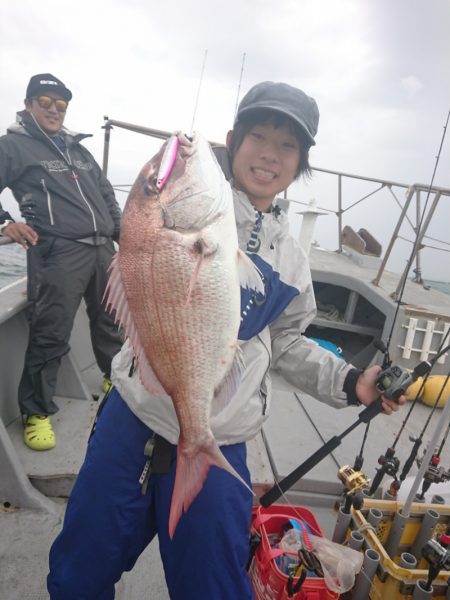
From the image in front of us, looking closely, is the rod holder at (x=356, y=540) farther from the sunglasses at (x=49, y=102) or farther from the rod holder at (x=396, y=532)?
the sunglasses at (x=49, y=102)

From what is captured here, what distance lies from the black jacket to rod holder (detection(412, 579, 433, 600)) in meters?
3.11

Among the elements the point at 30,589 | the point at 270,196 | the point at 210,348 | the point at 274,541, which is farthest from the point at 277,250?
the point at 30,589

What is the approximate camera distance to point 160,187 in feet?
4.42

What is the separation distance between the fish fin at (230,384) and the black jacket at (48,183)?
7.46 ft

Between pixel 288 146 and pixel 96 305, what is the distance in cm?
246

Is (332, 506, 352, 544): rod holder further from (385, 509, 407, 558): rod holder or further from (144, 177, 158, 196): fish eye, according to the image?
(144, 177, 158, 196): fish eye

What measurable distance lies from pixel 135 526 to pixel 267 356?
90cm

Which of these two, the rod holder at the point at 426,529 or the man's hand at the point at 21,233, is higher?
the man's hand at the point at 21,233

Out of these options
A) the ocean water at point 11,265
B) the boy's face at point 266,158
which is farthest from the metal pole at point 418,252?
the ocean water at point 11,265

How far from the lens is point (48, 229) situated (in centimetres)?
306

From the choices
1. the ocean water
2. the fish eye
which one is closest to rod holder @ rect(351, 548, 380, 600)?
the fish eye

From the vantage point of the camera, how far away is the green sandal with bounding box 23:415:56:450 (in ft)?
9.27

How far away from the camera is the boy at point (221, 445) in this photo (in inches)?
59.0

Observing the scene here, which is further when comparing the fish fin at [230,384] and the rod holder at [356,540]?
the rod holder at [356,540]
